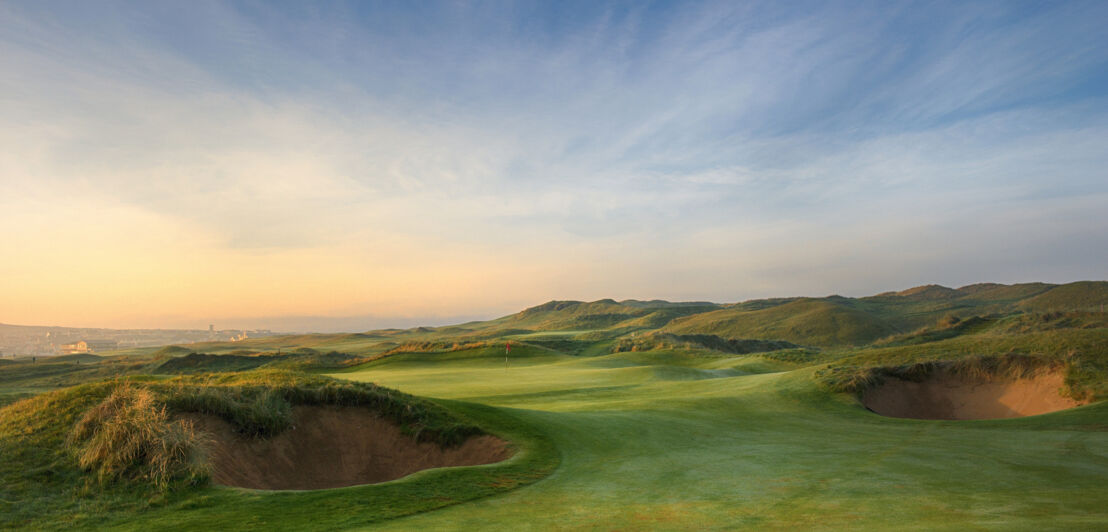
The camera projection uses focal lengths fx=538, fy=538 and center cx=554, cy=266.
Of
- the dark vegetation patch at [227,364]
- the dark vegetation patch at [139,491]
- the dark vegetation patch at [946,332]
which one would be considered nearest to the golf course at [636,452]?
the dark vegetation patch at [139,491]

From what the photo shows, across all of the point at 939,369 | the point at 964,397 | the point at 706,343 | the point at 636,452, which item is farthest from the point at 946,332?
the point at 636,452

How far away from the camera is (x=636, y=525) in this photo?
22.4 ft

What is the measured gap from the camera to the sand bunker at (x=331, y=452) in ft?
36.5

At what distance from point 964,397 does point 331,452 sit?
908 inches

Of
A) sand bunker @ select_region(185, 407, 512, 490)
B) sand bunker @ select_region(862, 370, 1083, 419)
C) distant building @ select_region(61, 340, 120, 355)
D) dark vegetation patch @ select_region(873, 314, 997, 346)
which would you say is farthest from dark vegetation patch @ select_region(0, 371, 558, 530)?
distant building @ select_region(61, 340, 120, 355)

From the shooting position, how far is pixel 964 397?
2120 centimetres

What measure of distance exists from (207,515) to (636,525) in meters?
5.85

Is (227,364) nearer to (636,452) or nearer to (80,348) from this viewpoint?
(636,452)

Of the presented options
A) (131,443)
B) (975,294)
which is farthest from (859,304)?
(131,443)

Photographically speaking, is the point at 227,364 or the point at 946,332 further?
the point at 227,364

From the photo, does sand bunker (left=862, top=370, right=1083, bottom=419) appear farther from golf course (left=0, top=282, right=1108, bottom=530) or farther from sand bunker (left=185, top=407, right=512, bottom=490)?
sand bunker (left=185, top=407, right=512, bottom=490)

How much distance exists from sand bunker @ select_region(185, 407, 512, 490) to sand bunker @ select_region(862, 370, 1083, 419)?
638 inches

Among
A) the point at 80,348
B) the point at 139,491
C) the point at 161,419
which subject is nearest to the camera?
the point at 139,491

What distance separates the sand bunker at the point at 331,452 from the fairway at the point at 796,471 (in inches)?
102
